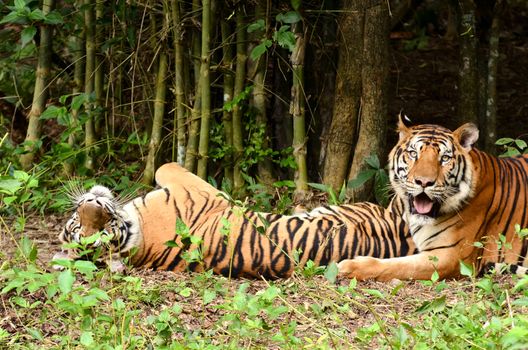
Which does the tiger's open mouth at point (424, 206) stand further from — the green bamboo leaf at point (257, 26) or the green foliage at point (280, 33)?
the green bamboo leaf at point (257, 26)

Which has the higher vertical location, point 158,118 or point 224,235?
point 158,118

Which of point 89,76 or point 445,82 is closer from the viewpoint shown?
point 89,76

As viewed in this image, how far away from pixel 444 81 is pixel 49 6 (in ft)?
13.9

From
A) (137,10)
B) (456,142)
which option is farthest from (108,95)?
(456,142)

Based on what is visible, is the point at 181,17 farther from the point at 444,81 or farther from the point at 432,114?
the point at 444,81

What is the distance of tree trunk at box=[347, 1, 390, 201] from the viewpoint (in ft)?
20.7

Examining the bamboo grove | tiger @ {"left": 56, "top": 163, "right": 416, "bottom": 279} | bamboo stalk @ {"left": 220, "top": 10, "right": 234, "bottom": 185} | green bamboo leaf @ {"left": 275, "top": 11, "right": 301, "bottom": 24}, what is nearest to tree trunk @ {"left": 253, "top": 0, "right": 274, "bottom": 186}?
the bamboo grove

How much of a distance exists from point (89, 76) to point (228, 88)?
0.95 meters

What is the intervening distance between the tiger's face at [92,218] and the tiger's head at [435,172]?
5.09ft

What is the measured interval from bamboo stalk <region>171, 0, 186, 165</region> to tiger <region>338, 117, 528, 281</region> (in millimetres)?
1475

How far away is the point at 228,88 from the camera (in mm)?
6527

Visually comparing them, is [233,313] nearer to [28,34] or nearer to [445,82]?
[28,34]

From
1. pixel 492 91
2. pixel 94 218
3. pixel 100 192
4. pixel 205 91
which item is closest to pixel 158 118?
pixel 205 91

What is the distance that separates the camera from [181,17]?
6301 mm
